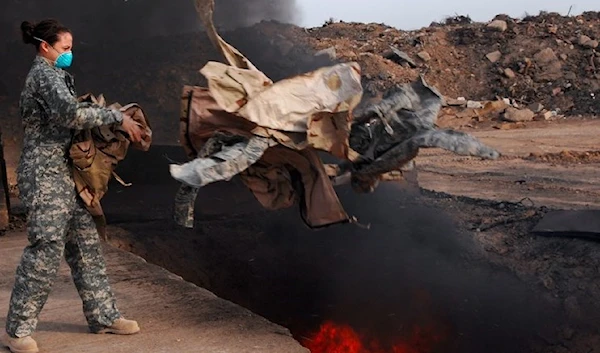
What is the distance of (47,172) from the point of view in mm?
4203

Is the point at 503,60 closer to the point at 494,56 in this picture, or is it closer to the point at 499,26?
the point at 494,56

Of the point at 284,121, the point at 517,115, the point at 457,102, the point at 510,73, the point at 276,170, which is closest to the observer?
the point at 284,121

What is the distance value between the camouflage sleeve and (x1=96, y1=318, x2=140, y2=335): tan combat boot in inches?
49.1

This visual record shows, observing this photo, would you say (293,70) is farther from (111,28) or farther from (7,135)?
(111,28)

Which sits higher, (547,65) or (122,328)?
(547,65)

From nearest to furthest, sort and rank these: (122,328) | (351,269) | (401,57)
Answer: (122,328), (351,269), (401,57)

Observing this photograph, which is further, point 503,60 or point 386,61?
point 503,60

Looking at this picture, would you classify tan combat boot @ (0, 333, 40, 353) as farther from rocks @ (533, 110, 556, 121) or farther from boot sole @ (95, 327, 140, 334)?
rocks @ (533, 110, 556, 121)

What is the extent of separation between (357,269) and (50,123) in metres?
3.90

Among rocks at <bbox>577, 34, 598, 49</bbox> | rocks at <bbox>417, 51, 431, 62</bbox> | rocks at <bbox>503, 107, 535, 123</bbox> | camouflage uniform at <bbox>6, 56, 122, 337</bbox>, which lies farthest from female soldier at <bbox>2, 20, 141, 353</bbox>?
rocks at <bbox>577, 34, 598, 49</bbox>

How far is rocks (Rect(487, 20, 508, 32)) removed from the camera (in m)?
22.2

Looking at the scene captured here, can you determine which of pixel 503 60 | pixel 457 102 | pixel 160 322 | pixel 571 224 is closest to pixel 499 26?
pixel 503 60

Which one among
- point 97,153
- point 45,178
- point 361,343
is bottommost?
point 361,343

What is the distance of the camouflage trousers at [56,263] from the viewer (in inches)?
165
